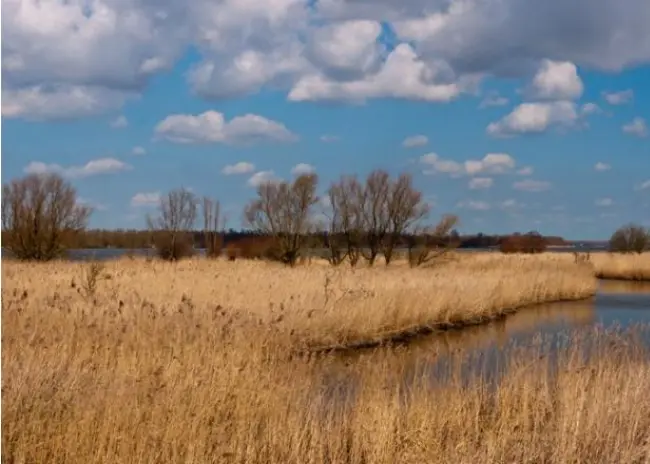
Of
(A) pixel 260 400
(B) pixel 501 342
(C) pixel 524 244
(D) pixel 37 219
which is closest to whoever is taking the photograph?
(A) pixel 260 400

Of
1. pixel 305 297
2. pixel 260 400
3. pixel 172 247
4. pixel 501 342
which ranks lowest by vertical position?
pixel 501 342

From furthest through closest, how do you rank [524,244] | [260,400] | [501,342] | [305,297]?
[524,244]
[305,297]
[501,342]
[260,400]

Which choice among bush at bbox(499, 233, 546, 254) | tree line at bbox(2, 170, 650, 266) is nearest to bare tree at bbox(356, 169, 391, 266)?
tree line at bbox(2, 170, 650, 266)

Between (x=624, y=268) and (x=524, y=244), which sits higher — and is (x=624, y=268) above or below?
below

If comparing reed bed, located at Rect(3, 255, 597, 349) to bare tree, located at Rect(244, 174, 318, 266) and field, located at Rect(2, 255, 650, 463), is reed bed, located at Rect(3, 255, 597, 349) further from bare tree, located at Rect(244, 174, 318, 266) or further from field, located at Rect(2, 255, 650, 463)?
bare tree, located at Rect(244, 174, 318, 266)

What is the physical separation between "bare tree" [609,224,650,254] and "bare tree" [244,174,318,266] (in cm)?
2717

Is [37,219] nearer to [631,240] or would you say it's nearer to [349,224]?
[349,224]

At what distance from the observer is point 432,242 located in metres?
29.5

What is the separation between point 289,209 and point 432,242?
587 cm

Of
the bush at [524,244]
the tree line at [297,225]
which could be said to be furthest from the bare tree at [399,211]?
the bush at [524,244]

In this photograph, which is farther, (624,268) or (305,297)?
(624,268)

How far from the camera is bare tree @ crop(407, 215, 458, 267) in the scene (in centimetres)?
2898

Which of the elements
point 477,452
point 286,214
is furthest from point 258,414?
point 286,214

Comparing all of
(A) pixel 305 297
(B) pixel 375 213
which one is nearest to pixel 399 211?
(B) pixel 375 213
